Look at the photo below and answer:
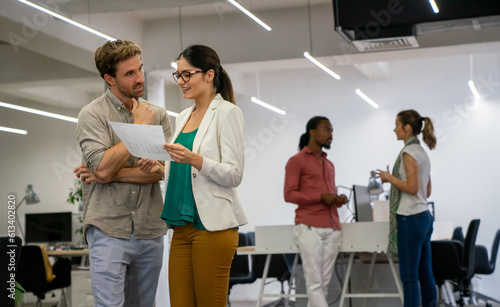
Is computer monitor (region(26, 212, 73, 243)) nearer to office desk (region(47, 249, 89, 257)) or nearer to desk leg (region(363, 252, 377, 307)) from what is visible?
office desk (region(47, 249, 89, 257))

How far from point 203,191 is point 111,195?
346 millimetres

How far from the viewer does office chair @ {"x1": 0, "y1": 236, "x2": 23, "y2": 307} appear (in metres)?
2.51

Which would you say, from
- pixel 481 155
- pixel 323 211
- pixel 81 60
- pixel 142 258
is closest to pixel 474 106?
pixel 481 155

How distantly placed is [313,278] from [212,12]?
350 centimetres

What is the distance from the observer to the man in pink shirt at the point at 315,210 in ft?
15.7

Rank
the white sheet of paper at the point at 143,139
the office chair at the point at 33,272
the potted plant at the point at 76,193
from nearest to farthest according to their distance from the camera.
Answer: the white sheet of paper at the point at 143,139
the office chair at the point at 33,272
the potted plant at the point at 76,193

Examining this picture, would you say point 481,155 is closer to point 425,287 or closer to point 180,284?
point 425,287

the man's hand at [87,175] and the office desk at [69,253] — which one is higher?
the man's hand at [87,175]

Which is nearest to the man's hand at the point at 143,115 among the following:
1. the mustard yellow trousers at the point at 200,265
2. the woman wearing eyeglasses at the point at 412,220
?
the mustard yellow trousers at the point at 200,265

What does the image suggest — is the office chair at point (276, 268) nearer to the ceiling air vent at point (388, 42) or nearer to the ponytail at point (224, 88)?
the ceiling air vent at point (388, 42)

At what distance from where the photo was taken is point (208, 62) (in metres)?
2.17

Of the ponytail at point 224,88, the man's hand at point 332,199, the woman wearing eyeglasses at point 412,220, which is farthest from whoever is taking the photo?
the man's hand at point 332,199

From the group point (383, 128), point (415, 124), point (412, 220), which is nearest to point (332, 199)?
point (412, 220)

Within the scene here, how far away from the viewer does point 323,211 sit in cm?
484
